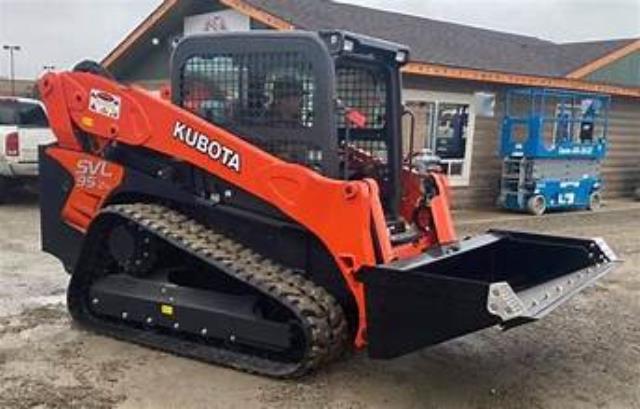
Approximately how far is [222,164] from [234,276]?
72 centimetres

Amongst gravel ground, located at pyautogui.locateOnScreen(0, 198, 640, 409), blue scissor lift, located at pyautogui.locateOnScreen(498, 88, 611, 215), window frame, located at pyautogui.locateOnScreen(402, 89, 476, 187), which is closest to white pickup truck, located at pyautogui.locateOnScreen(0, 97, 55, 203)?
gravel ground, located at pyautogui.locateOnScreen(0, 198, 640, 409)

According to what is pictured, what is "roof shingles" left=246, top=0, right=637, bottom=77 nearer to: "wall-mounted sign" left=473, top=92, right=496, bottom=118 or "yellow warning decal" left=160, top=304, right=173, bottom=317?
"wall-mounted sign" left=473, top=92, right=496, bottom=118

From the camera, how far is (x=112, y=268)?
5551 mm

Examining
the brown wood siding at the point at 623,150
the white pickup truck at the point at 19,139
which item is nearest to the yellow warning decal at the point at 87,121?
the white pickup truck at the point at 19,139

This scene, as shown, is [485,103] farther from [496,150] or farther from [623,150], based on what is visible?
[623,150]

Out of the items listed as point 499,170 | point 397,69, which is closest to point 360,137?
point 397,69

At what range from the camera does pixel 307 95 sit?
15.8ft

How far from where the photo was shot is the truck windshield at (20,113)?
1255 cm

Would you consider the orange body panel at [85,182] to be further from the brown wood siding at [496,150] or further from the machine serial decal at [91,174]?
the brown wood siding at [496,150]

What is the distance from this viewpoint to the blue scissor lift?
13.6 metres

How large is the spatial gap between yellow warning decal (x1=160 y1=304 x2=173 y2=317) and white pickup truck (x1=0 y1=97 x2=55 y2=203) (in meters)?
7.56

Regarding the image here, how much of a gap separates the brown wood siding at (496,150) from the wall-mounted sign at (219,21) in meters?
2.74

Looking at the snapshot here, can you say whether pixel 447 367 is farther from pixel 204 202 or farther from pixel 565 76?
pixel 565 76

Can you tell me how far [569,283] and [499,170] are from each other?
10041 mm
